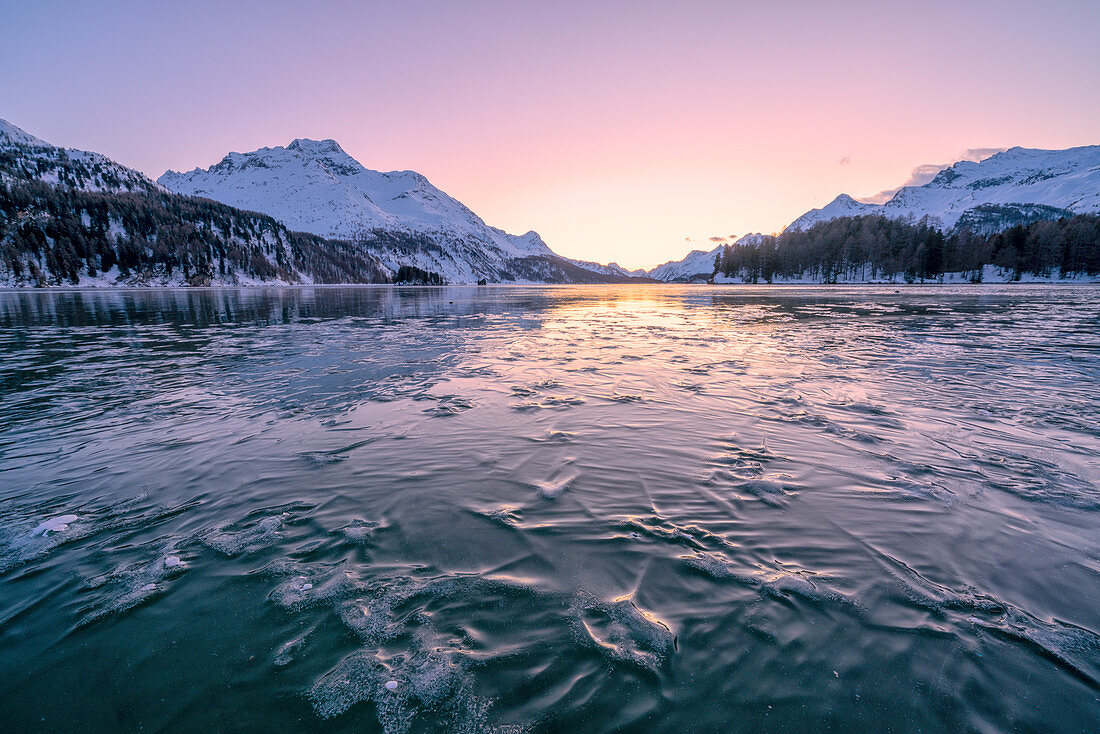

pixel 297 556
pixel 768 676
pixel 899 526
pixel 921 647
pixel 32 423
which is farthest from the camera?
pixel 32 423

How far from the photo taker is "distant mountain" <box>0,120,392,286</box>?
377 feet

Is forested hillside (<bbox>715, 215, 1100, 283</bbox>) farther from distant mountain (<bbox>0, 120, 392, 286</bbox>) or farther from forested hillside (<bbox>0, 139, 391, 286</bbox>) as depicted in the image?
forested hillside (<bbox>0, 139, 391, 286</bbox>)

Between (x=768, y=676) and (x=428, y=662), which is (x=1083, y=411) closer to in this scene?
(x=768, y=676)

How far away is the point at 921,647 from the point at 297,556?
5.48 m

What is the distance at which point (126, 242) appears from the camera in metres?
128

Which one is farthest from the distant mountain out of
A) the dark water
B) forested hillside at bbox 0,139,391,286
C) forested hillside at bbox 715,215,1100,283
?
forested hillside at bbox 715,215,1100,283

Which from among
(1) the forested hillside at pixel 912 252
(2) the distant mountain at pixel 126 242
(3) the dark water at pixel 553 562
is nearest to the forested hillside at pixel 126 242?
(2) the distant mountain at pixel 126 242

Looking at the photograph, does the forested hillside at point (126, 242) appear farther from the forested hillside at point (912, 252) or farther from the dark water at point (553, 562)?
the forested hillside at point (912, 252)

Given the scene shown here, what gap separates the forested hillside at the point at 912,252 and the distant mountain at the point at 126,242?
182 meters

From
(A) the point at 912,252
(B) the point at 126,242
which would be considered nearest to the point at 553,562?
(A) the point at 912,252

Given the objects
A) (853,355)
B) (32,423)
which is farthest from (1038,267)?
(32,423)

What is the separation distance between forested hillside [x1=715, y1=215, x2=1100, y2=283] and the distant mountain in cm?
18237

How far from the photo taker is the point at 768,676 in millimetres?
2979

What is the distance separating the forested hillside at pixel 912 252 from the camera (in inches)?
4203
